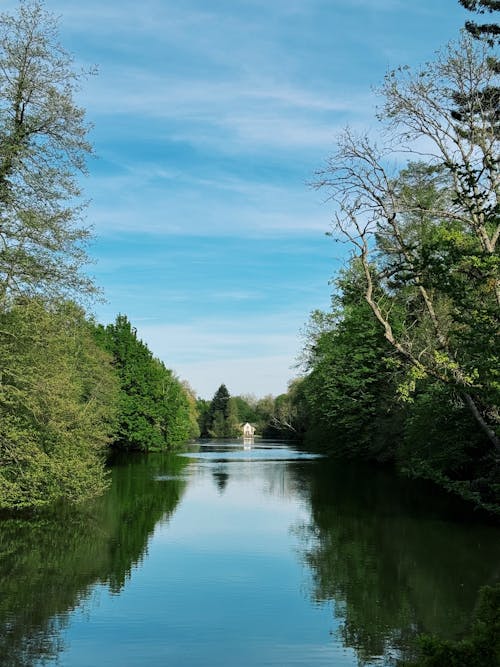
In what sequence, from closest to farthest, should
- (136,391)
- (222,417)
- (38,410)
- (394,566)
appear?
(394,566) → (38,410) → (136,391) → (222,417)

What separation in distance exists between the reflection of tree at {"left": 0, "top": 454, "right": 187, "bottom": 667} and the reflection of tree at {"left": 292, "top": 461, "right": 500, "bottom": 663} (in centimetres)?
415

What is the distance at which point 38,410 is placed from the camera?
1773cm

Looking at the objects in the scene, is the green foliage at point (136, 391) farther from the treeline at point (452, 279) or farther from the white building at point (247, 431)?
the white building at point (247, 431)

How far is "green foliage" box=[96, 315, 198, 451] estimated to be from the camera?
60.5 meters

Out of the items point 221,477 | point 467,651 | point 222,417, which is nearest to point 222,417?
point 222,417

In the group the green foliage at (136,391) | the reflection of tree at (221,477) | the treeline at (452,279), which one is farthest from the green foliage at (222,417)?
the treeline at (452,279)

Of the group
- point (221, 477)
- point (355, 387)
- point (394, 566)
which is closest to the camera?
point (394, 566)

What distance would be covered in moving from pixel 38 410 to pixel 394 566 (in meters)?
9.09

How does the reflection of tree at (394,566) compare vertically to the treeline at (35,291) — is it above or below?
below

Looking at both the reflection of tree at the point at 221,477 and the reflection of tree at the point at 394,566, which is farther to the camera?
the reflection of tree at the point at 221,477

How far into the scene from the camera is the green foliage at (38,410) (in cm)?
1705

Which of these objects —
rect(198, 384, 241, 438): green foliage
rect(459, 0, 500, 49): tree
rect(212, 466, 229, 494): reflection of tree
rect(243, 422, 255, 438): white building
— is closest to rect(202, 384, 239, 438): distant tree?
rect(198, 384, 241, 438): green foliage

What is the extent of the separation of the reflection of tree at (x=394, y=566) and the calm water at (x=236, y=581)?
0.04 m

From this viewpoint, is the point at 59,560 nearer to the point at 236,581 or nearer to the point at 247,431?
the point at 236,581
